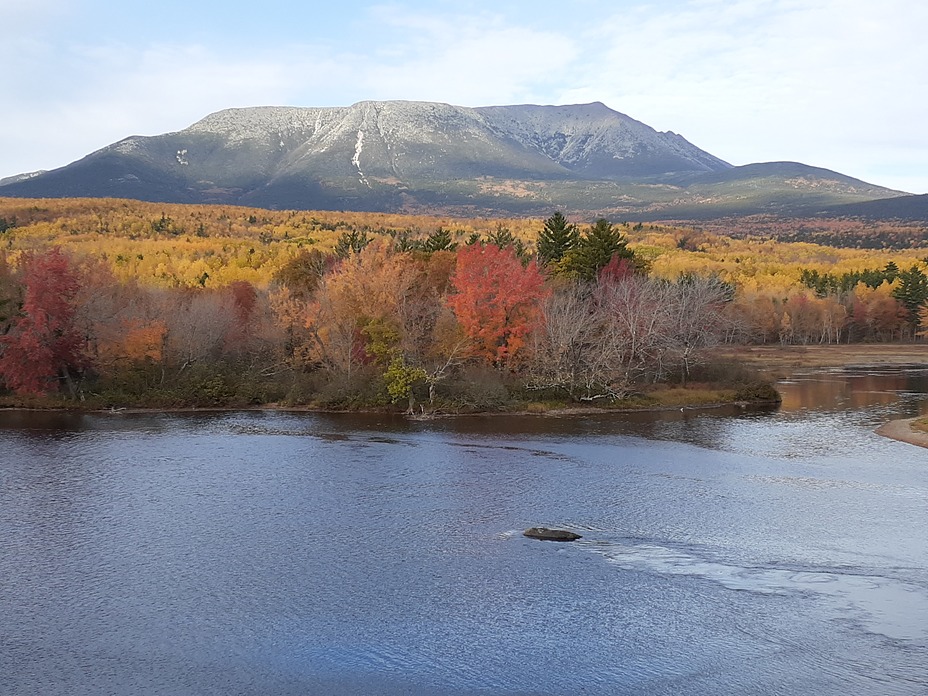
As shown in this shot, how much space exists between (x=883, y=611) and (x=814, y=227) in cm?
19643

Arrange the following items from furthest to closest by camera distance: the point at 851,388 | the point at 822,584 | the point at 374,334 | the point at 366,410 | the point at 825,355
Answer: the point at 825,355 → the point at 851,388 → the point at 374,334 → the point at 366,410 → the point at 822,584

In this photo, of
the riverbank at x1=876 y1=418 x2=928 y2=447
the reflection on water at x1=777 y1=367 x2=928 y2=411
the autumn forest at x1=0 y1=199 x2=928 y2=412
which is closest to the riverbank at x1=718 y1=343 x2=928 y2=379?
the reflection on water at x1=777 y1=367 x2=928 y2=411

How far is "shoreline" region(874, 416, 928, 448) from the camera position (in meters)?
41.3

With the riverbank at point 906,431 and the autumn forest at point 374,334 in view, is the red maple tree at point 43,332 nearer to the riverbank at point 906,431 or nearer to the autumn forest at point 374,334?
the autumn forest at point 374,334

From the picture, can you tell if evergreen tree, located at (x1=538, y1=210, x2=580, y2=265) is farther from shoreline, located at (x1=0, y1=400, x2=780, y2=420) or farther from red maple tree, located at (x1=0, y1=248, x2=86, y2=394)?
red maple tree, located at (x1=0, y1=248, x2=86, y2=394)

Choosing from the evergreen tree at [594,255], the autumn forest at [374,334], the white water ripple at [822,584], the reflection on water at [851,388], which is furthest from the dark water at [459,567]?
the evergreen tree at [594,255]

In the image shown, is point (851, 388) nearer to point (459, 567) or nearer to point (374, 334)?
point (374, 334)

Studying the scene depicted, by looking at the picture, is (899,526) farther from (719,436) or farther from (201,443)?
(201,443)

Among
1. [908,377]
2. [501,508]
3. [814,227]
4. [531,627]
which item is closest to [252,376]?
[501,508]

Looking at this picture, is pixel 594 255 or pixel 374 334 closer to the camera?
pixel 374 334

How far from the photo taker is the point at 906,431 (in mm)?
43500

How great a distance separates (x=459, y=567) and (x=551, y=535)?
3.74 meters

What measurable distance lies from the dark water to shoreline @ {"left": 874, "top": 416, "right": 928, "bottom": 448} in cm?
139

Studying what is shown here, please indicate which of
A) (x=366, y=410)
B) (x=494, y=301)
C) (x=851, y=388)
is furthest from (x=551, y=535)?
(x=851, y=388)
